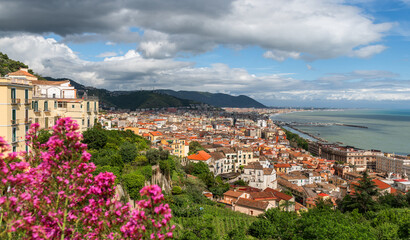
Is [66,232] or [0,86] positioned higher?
[0,86]

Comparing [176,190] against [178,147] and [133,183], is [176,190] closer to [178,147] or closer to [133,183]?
[133,183]

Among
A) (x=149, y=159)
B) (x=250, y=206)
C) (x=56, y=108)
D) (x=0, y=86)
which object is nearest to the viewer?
(x=0, y=86)

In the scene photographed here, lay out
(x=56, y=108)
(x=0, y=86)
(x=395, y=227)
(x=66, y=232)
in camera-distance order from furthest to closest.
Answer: (x=56, y=108), (x=395, y=227), (x=0, y=86), (x=66, y=232)

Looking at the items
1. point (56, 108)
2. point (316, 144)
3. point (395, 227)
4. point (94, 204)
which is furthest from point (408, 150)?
point (94, 204)

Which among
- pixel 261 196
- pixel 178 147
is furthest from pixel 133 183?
pixel 178 147

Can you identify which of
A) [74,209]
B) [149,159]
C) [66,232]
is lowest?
[149,159]

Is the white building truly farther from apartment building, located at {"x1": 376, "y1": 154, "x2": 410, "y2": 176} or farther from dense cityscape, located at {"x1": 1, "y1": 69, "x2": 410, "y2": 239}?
apartment building, located at {"x1": 376, "y1": 154, "x2": 410, "y2": 176}

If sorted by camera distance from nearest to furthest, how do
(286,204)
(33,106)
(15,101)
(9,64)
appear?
1. (15,101)
2. (33,106)
3. (286,204)
4. (9,64)

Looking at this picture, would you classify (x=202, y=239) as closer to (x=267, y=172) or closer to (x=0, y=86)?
(x=0, y=86)
